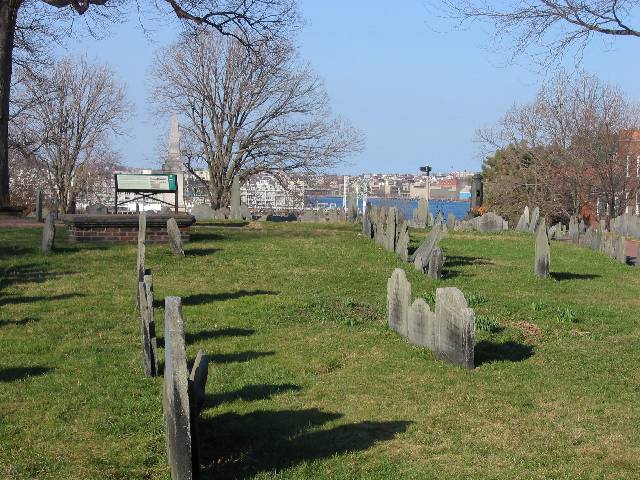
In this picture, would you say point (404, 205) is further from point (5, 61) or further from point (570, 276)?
point (570, 276)

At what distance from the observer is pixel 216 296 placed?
47.3 feet

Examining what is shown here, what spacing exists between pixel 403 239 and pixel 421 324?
8.80 m

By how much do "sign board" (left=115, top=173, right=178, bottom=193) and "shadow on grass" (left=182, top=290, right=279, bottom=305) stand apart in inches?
318

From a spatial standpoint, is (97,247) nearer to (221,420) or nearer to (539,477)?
(221,420)

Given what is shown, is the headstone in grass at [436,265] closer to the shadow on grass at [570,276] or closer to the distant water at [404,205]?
the shadow on grass at [570,276]

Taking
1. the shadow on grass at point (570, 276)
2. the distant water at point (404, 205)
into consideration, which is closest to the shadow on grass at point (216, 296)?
the shadow on grass at point (570, 276)

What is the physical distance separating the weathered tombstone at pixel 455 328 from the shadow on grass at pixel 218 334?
8.46 ft

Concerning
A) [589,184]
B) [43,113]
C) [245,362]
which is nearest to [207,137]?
[43,113]

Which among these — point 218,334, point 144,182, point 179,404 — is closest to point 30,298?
point 218,334

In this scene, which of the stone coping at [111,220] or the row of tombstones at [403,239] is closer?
the row of tombstones at [403,239]

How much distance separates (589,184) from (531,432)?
37.5 meters

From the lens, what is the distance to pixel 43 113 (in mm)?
55250

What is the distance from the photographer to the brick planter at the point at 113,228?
19.6 meters

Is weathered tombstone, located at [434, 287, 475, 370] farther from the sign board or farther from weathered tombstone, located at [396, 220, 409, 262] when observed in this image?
the sign board
